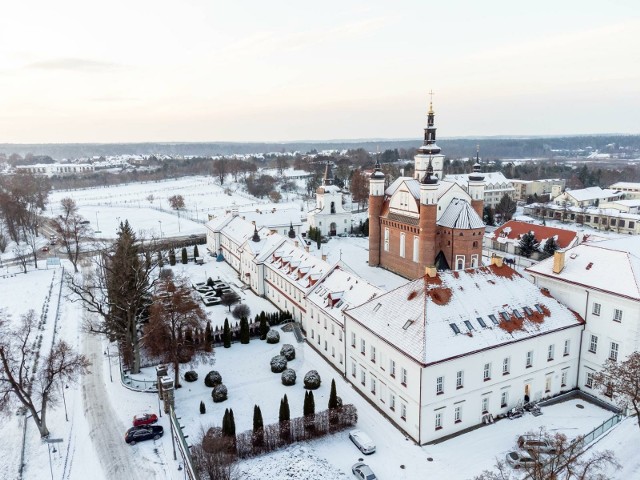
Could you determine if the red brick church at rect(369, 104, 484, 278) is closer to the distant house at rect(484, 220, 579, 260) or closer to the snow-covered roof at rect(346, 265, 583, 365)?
the distant house at rect(484, 220, 579, 260)

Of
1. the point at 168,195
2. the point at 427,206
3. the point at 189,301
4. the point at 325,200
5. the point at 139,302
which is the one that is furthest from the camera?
the point at 168,195

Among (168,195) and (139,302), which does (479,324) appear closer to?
(139,302)

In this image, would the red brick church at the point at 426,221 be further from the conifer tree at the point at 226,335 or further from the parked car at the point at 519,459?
the parked car at the point at 519,459

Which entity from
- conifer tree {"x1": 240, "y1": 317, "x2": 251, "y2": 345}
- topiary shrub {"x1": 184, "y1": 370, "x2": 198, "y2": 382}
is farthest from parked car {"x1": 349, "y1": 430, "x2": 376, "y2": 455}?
conifer tree {"x1": 240, "y1": 317, "x2": 251, "y2": 345}

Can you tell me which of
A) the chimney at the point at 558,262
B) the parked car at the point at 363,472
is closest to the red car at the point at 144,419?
the parked car at the point at 363,472

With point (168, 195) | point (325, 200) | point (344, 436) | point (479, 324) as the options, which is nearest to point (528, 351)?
point (479, 324)
